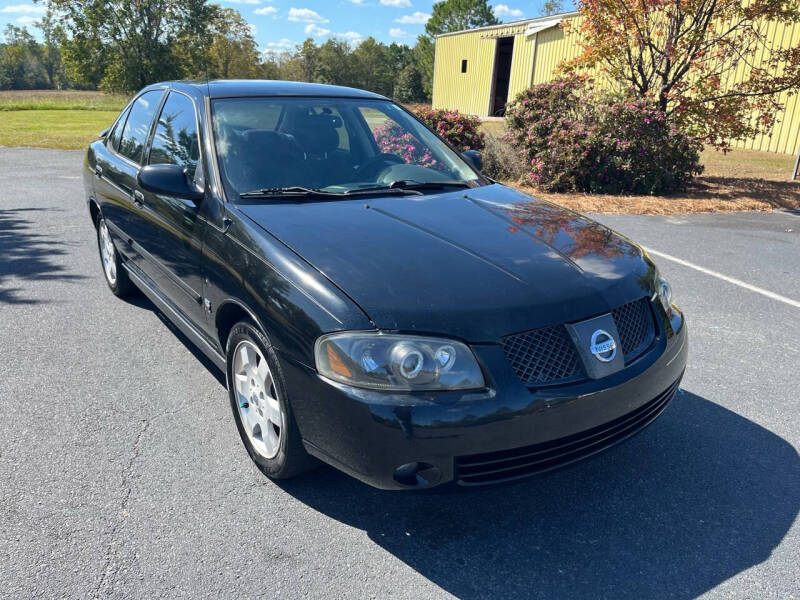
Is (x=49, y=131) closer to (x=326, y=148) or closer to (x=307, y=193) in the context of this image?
(x=326, y=148)

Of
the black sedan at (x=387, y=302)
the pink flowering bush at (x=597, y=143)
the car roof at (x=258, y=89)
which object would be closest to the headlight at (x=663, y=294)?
the black sedan at (x=387, y=302)

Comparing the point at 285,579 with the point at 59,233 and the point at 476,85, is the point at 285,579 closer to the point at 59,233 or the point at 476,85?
the point at 59,233

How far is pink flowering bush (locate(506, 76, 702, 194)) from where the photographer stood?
34.3ft

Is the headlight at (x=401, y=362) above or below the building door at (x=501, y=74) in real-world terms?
below

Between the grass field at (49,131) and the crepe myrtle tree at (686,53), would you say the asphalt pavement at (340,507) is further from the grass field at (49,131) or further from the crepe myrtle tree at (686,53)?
the grass field at (49,131)

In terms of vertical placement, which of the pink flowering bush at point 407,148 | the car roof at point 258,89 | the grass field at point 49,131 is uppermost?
the car roof at point 258,89

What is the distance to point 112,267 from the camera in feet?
16.8

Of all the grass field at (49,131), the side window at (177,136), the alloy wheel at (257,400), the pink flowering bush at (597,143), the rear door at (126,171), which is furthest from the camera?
the grass field at (49,131)

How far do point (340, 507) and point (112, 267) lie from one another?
3.40 m

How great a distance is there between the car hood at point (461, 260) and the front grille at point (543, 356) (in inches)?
1.7

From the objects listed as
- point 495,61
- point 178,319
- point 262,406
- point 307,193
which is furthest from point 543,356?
point 495,61

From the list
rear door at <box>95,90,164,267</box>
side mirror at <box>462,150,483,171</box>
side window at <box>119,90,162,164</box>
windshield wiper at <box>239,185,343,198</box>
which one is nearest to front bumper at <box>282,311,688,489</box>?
windshield wiper at <box>239,185,343,198</box>

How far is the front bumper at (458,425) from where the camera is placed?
2.19 meters

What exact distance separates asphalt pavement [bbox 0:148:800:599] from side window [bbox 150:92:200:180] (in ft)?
4.17
